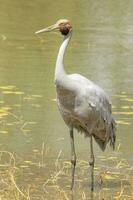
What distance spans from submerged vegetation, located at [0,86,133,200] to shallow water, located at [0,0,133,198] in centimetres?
5

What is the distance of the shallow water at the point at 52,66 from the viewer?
418 inches

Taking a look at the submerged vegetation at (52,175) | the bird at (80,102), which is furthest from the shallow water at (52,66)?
the bird at (80,102)

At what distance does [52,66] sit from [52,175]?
21.0ft

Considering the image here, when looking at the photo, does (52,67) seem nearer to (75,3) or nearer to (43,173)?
(43,173)

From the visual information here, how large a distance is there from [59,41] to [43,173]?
903cm

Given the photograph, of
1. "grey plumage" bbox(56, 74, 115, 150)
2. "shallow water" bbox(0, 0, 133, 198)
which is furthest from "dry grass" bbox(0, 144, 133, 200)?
"grey plumage" bbox(56, 74, 115, 150)

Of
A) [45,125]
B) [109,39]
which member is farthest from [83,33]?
[45,125]

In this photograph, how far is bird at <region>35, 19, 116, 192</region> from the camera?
8.75 metres

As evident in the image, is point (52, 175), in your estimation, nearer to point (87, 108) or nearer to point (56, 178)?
point (56, 178)

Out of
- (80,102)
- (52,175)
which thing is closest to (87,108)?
(80,102)

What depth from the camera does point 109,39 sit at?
1861 cm

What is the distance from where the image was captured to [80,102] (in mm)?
8867

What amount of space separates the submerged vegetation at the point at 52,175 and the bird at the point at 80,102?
18 centimetres

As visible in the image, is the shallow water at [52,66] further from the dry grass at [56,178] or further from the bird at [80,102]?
the bird at [80,102]
